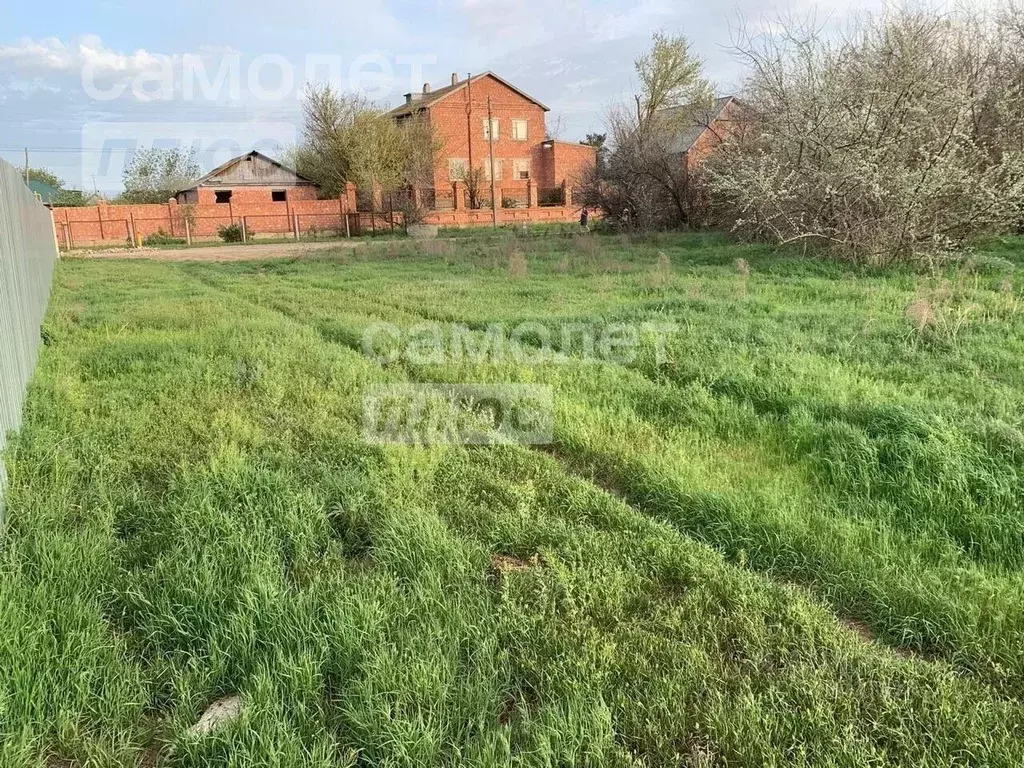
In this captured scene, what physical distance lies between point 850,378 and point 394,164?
3691cm

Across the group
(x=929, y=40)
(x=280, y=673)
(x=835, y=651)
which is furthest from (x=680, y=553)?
(x=929, y=40)

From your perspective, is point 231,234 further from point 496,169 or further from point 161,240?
point 496,169

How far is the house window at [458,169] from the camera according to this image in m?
45.5

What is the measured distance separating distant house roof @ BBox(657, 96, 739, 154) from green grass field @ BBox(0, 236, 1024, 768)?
1875cm

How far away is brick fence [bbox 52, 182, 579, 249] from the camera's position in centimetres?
3347

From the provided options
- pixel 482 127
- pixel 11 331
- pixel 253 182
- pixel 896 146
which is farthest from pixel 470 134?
pixel 11 331

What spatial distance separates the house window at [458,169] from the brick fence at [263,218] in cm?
368

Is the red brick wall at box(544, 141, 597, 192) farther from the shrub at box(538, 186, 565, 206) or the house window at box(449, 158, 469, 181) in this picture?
the house window at box(449, 158, 469, 181)

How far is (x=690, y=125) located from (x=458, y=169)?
21847mm

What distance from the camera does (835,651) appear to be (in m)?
2.32

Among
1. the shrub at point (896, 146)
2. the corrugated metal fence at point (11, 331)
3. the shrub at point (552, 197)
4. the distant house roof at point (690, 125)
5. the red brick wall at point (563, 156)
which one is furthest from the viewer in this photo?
the red brick wall at point (563, 156)

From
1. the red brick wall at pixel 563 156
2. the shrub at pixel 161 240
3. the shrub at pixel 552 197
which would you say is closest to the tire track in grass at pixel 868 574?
the shrub at pixel 161 240

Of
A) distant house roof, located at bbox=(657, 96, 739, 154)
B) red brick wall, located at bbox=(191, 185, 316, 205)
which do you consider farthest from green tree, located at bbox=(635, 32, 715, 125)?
red brick wall, located at bbox=(191, 185, 316, 205)

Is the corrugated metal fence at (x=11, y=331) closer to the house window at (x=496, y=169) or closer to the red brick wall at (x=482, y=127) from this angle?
the red brick wall at (x=482, y=127)
